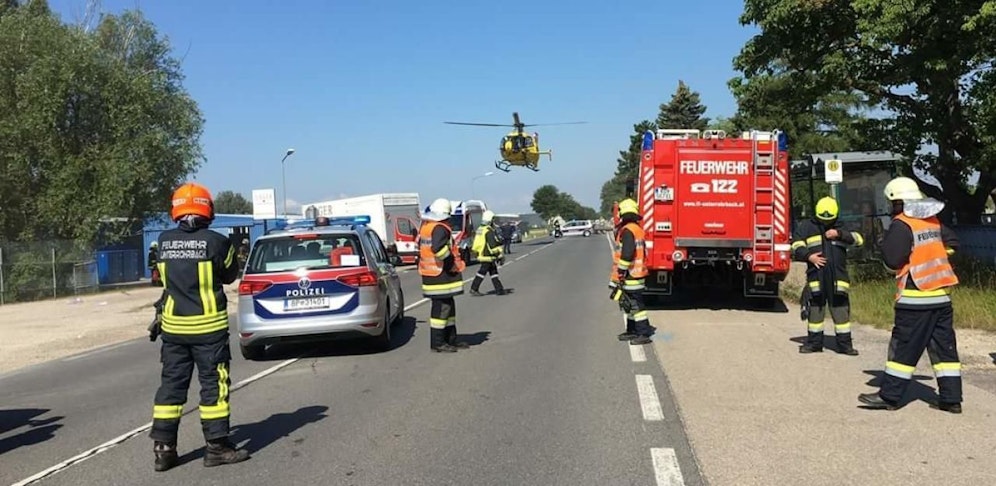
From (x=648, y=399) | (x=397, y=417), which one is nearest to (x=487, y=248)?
(x=648, y=399)

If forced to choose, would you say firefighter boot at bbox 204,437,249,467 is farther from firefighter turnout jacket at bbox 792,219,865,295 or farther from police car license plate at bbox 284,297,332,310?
firefighter turnout jacket at bbox 792,219,865,295

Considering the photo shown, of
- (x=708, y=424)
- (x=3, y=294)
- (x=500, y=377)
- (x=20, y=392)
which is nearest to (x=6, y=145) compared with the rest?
(x=3, y=294)

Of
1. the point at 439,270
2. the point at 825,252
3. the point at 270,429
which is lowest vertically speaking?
the point at 270,429

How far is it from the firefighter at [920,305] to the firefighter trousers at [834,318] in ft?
7.98

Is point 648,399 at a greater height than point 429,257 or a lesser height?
lesser

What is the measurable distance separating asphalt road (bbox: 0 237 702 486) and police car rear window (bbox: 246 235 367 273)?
3.79 ft

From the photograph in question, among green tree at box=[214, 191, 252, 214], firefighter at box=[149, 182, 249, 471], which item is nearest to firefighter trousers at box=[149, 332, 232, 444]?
firefighter at box=[149, 182, 249, 471]

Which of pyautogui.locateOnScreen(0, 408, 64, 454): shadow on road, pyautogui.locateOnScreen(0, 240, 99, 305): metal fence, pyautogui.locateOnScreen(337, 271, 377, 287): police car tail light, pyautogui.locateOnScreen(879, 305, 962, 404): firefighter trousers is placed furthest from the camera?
pyautogui.locateOnScreen(0, 240, 99, 305): metal fence

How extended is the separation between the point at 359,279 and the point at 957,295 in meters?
9.06

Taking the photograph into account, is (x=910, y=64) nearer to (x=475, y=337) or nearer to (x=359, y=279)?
(x=475, y=337)

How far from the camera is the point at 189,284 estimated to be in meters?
5.38

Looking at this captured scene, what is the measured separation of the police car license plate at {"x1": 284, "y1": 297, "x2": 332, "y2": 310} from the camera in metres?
9.24

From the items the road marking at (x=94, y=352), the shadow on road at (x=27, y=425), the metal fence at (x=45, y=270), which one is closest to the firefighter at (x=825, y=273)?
the shadow on road at (x=27, y=425)

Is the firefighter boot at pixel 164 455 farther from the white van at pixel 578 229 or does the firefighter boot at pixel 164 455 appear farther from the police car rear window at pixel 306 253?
the white van at pixel 578 229
